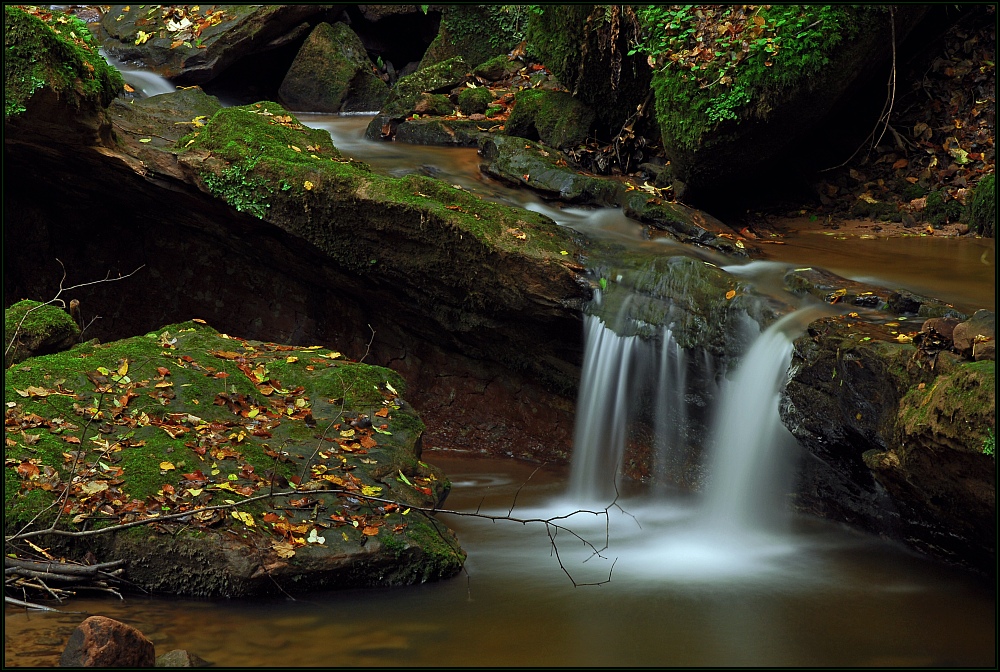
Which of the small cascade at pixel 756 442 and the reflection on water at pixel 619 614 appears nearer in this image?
the reflection on water at pixel 619 614

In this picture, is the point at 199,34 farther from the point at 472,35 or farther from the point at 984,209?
the point at 984,209

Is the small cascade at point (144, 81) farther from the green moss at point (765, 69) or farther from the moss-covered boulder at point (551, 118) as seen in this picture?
the green moss at point (765, 69)

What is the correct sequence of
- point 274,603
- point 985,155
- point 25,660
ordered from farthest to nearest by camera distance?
point 985,155 < point 274,603 < point 25,660

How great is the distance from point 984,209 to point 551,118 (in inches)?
195

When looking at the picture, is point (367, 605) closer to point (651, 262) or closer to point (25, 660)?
point (25, 660)

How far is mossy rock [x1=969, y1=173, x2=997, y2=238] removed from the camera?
6.57 metres

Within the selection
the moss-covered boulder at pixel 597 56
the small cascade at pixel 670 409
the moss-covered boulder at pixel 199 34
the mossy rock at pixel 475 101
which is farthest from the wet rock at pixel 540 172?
the moss-covered boulder at pixel 199 34

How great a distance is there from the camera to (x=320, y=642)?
159 inches

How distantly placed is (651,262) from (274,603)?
4345mm

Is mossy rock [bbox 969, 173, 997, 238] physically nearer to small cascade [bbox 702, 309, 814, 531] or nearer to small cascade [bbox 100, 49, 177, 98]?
small cascade [bbox 702, 309, 814, 531]

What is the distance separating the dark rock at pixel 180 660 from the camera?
362 centimetres

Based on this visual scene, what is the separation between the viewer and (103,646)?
3.43 metres

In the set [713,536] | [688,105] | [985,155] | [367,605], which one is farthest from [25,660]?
[985,155]

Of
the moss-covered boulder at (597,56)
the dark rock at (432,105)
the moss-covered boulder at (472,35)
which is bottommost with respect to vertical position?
the dark rock at (432,105)
